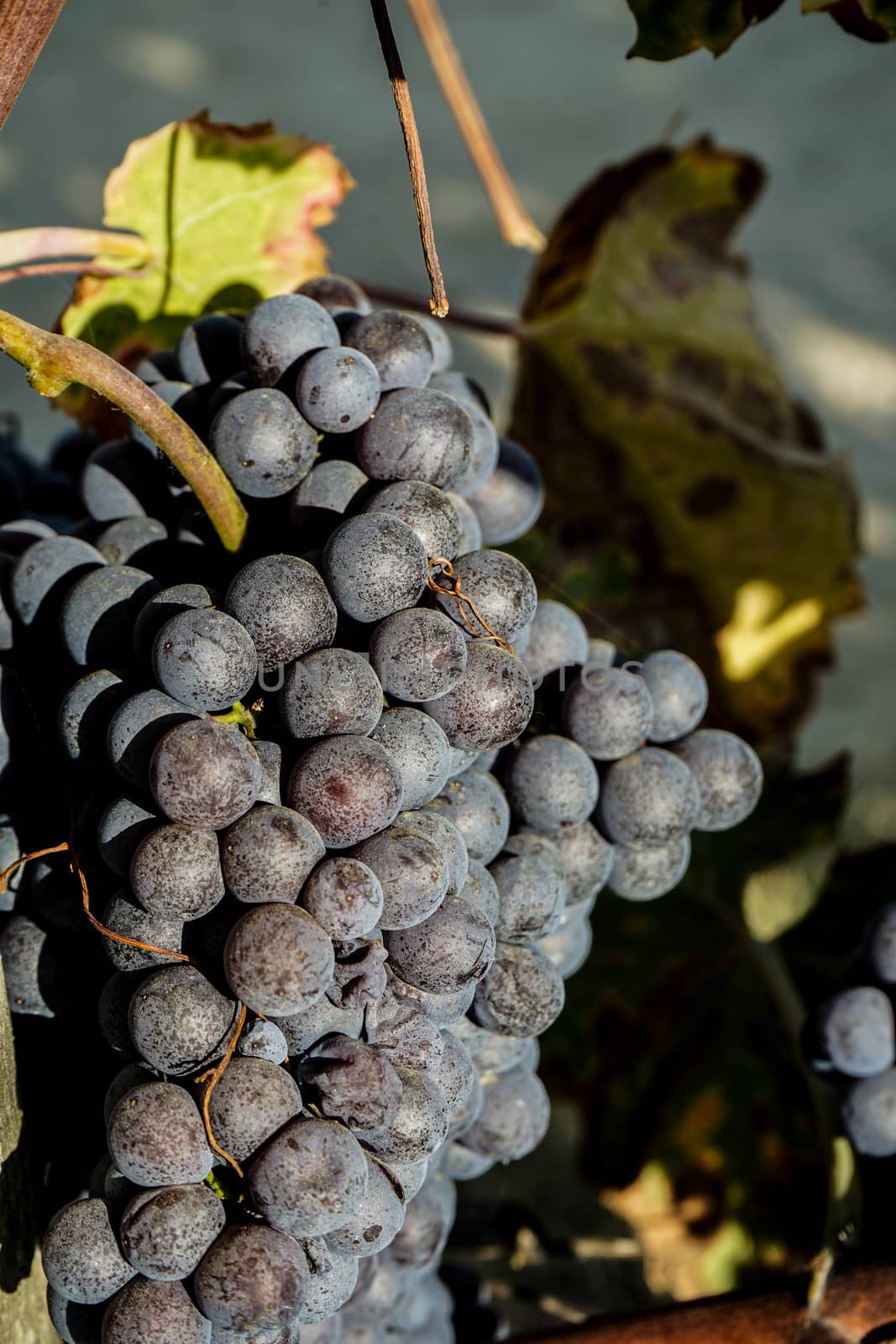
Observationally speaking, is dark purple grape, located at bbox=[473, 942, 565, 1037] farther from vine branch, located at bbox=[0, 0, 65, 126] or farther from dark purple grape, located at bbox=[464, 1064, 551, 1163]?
vine branch, located at bbox=[0, 0, 65, 126]

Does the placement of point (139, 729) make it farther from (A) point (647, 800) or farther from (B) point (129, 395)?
(A) point (647, 800)

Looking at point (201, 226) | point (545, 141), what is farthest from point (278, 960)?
point (545, 141)

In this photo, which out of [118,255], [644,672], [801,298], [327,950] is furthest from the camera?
[801,298]

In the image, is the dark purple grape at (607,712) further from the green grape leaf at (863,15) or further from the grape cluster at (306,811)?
the green grape leaf at (863,15)

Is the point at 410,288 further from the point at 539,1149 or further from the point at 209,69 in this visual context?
the point at 539,1149

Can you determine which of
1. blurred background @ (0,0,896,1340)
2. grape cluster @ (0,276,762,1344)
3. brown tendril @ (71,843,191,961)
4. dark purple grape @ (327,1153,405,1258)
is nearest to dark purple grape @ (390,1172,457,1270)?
grape cluster @ (0,276,762,1344)

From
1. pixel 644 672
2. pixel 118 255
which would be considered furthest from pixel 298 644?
pixel 118 255
